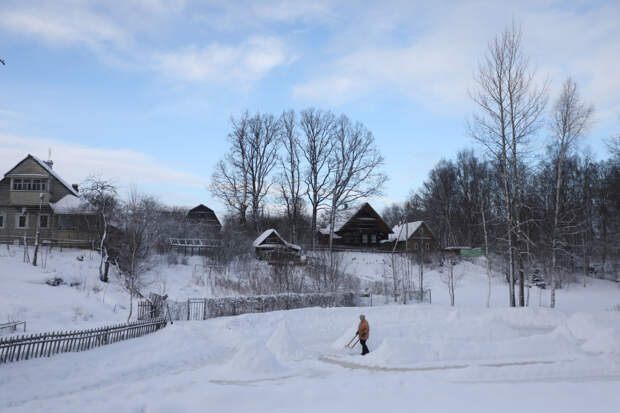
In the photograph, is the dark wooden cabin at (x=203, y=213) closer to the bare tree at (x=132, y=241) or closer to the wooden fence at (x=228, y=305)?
the bare tree at (x=132, y=241)

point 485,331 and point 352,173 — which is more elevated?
point 352,173

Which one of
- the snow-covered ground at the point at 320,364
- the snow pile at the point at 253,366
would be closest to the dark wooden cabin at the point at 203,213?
the snow-covered ground at the point at 320,364

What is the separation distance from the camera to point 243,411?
9008 mm

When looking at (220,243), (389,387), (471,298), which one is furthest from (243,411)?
(220,243)

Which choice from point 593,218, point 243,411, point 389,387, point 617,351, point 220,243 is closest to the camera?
point 243,411

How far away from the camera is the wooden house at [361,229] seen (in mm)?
53781

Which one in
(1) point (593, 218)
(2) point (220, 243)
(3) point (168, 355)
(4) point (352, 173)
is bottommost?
(3) point (168, 355)

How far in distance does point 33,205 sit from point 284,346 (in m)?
29.8

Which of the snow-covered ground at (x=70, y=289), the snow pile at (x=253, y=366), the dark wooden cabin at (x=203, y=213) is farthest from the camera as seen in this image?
the dark wooden cabin at (x=203, y=213)

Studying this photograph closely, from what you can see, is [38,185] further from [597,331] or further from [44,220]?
[597,331]

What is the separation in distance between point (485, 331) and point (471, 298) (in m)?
13.6

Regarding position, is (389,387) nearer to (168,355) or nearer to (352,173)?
(168,355)

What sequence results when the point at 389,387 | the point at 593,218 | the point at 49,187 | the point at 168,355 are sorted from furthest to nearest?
the point at 593,218, the point at 49,187, the point at 168,355, the point at 389,387

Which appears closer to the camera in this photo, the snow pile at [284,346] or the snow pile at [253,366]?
the snow pile at [253,366]
